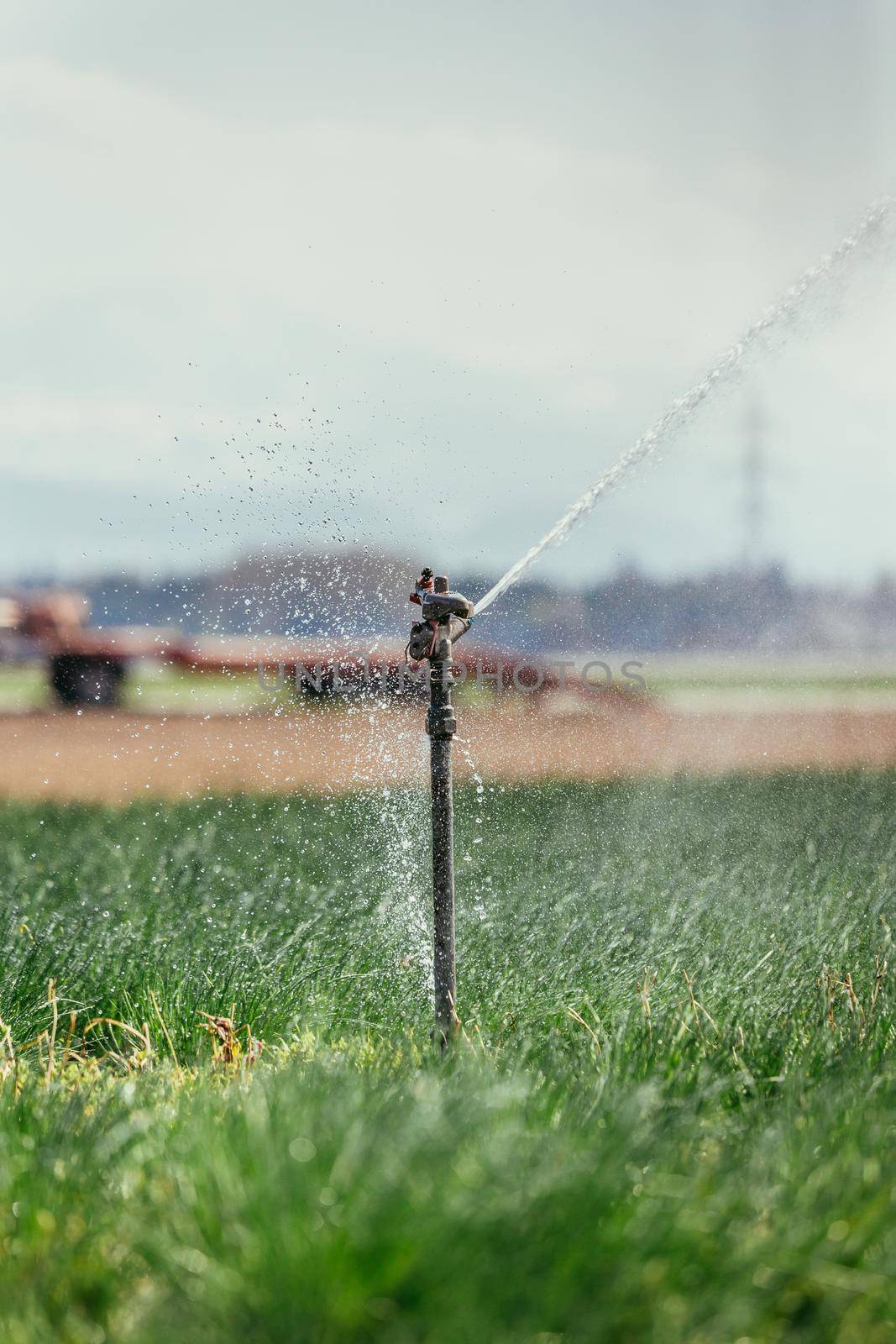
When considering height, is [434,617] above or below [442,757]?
above

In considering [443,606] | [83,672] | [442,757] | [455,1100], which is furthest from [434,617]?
[83,672]

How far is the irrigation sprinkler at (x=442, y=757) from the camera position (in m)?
2.37

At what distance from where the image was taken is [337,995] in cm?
295

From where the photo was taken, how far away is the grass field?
1281 millimetres

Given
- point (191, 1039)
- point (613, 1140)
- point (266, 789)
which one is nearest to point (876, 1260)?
point (613, 1140)

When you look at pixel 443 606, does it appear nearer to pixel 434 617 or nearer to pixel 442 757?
pixel 434 617

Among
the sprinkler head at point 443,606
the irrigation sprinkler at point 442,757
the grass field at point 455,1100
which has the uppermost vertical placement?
the sprinkler head at point 443,606

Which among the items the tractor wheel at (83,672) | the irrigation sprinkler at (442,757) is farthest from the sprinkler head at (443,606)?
the tractor wheel at (83,672)

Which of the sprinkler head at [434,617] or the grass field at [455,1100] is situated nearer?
the grass field at [455,1100]

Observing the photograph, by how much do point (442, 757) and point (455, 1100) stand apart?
0.83 metres

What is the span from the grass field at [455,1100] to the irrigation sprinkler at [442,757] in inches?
5.1

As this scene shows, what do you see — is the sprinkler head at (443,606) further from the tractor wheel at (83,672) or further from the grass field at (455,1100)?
the tractor wheel at (83,672)

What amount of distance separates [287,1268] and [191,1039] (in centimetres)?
155

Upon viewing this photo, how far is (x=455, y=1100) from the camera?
1674 millimetres
